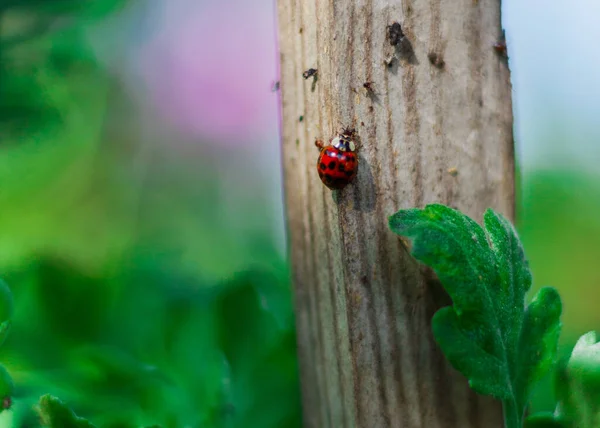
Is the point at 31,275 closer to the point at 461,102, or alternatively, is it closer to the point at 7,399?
the point at 7,399

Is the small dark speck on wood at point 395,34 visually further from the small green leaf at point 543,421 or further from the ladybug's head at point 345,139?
the small green leaf at point 543,421

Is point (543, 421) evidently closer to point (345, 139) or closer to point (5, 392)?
point (345, 139)

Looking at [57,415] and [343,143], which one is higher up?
[343,143]

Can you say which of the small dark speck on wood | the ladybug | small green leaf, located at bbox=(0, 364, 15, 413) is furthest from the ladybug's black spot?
small green leaf, located at bbox=(0, 364, 15, 413)

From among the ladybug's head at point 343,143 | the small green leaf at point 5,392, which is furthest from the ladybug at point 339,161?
the small green leaf at point 5,392

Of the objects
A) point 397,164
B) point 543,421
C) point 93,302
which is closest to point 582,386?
point 543,421

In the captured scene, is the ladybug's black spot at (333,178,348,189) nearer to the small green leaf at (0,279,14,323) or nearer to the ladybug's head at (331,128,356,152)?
the ladybug's head at (331,128,356,152)
